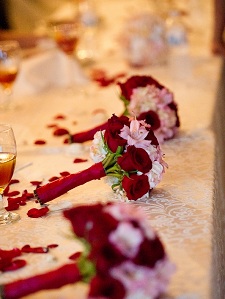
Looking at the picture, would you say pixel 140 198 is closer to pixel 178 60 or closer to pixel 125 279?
pixel 125 279

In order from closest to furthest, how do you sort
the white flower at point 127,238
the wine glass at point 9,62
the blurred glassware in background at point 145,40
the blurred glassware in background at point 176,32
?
the white flower at point 127,238 → the wine glass at point 9,62 → the blurred glassware in background at point 176,32 → the blurred glassware in background at point 145,40

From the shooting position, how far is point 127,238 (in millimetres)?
895

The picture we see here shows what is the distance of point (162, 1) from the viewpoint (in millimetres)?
4160

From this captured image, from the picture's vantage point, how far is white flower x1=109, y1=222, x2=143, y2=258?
886mm

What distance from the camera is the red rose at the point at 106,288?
2.95ft

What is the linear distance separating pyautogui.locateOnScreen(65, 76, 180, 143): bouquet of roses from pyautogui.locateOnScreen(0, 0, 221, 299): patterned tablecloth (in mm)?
60

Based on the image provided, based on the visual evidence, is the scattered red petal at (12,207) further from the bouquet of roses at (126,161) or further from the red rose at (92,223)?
the red rose at (92,223)

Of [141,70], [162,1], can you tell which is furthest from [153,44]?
[162,1]

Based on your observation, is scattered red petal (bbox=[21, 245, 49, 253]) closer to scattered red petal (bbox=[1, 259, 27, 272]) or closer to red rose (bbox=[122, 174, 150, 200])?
scattered red petal (bbox=[1, 259, 27, 272])

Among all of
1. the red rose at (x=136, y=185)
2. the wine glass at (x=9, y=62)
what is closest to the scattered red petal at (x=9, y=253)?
the red rose at (x=136, y=185)

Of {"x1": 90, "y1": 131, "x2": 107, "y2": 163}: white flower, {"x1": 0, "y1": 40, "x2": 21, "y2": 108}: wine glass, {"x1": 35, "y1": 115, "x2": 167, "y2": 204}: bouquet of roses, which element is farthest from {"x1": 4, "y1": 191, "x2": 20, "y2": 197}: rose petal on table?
{"x1": 0, "y1": 40, "x2": 21, "y2": 108}: wine glass

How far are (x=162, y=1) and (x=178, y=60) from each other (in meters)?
1.57

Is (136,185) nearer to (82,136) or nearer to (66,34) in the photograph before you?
(82,136)

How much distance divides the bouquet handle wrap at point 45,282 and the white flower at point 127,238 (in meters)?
0.10
